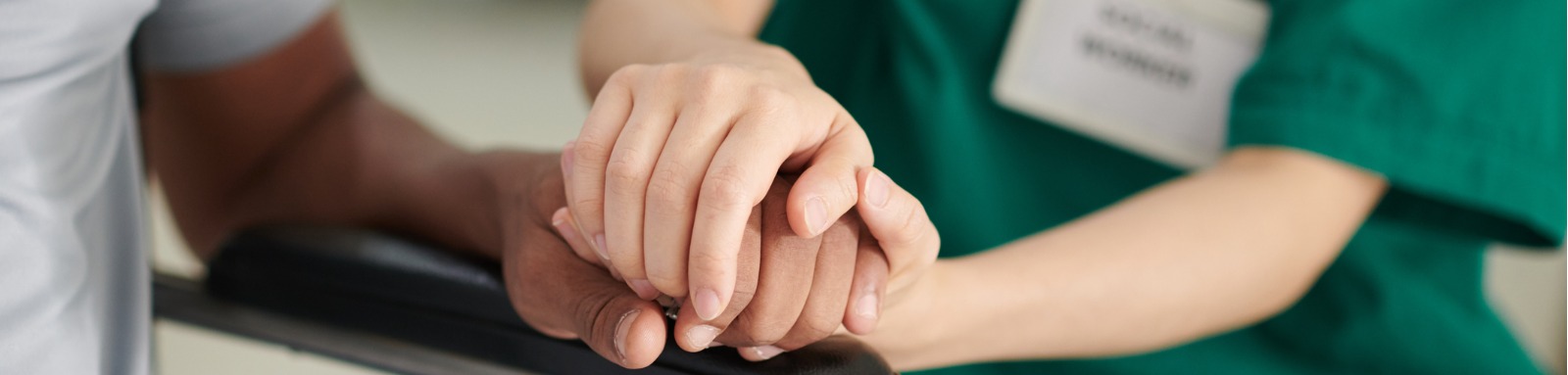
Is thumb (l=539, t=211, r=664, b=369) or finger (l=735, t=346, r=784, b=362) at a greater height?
thumb (l=539, t=211, r=664, b=369)

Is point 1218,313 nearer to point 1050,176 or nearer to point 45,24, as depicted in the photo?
point 1050,176

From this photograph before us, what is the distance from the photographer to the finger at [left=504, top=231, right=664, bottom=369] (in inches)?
10.9

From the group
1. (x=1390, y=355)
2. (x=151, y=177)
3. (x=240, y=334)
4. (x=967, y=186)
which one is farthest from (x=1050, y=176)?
(x=151, y=177)

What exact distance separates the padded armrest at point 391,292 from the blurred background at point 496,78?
654 mm

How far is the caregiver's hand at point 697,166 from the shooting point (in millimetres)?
248

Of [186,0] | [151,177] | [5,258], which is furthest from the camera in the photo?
[151,177]

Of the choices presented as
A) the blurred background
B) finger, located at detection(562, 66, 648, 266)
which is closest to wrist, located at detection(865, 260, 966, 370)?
finger, located at detection(562, 66, 648, 266)

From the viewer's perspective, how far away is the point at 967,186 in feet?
1.57

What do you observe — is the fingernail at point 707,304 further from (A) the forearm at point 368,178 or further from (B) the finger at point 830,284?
(A) the forearm at point 368,178

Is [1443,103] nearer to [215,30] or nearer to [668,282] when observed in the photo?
[668,282]

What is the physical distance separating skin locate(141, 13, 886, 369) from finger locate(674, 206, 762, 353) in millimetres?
157

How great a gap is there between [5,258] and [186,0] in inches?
6.5

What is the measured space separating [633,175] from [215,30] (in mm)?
346

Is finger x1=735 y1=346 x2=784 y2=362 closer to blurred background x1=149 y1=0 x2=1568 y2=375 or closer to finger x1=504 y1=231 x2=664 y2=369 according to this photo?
finger x1=504 y1=231 x2=664 y2=369
